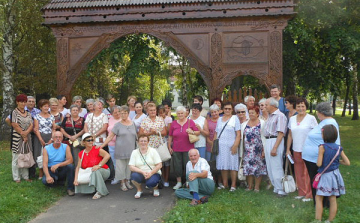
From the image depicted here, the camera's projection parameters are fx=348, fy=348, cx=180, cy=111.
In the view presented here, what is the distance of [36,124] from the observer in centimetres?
763

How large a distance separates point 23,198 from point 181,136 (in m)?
3.09

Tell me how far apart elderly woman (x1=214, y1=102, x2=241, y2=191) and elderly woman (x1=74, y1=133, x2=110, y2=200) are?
2240mm

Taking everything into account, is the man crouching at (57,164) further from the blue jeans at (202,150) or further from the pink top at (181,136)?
the blue jeans at (202,150)

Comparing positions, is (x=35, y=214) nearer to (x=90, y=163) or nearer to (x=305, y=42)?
(x=90, y=163)

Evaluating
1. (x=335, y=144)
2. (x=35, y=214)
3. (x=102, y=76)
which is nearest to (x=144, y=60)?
(x=35, y=214)

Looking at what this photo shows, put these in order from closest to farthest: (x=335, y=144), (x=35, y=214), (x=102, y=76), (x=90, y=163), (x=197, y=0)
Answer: (x=335, y=144)
(x=35, y=214)
(x=90, y=163)
(x=197, y=0)
(x=102, y=76)

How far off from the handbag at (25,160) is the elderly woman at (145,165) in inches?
102

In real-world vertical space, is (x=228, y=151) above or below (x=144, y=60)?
below

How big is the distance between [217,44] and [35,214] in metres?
5.96

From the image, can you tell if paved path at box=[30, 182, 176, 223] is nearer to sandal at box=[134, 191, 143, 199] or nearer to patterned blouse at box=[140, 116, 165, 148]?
sandal at box=[134, 191, 143, 199]

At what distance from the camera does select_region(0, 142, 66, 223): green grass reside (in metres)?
5.53

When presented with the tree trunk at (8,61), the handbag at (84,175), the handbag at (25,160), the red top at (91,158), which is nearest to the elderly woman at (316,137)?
the red top at (91,158)

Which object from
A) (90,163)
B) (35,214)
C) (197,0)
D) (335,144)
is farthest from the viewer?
(197,0)

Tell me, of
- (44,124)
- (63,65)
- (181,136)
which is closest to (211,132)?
(181,136)
